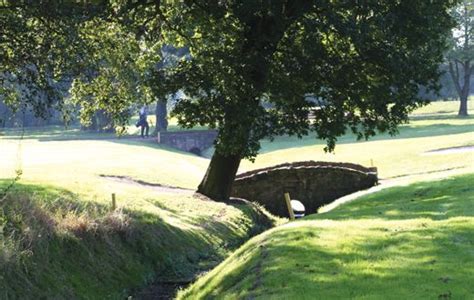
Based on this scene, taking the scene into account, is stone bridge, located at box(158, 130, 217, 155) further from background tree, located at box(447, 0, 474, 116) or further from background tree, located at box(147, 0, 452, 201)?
background tree, located at box(147, 0, 452, 201)

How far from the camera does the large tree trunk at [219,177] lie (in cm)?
2902

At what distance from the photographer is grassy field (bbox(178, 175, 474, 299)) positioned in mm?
10406

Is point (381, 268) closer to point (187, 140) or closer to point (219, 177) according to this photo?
point (219, 177)

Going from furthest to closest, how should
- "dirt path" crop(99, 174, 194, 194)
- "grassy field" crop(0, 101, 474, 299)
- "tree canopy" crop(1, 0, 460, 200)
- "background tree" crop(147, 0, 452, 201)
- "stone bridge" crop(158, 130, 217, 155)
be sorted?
1. "stone bridge" crop(158, 130, 217, 155)
2. "dirt path" crop(99, 174, 194, 194)
3. "background tree" crop(147, 0, 452, 201)
4. "tree canopy" crop(1, 0, 460, 200)
5. "grassy field" crop(0, 101, 474, 299)

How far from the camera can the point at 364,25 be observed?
2222 centimetres

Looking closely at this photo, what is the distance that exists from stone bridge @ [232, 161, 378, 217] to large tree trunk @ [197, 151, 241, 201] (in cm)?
738

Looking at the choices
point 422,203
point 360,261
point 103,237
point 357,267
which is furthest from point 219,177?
point 357,267

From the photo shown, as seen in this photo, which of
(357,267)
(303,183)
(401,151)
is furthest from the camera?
(401,151)

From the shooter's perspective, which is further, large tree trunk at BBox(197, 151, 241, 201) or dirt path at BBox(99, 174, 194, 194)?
dirt path at BBox(99, 174, 194, 194)

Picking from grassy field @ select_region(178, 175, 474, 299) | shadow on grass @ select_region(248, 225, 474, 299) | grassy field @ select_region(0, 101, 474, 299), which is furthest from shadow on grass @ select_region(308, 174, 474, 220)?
grassy field @ select_region(0, 101, 474, 299)

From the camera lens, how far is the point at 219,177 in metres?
29.7

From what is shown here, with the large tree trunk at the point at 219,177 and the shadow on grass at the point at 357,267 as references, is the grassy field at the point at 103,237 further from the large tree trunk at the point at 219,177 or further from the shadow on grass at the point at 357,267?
the shadow on grass at the point at 357,267

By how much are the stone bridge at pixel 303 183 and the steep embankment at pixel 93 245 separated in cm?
1162

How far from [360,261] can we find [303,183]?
85.7 feet
